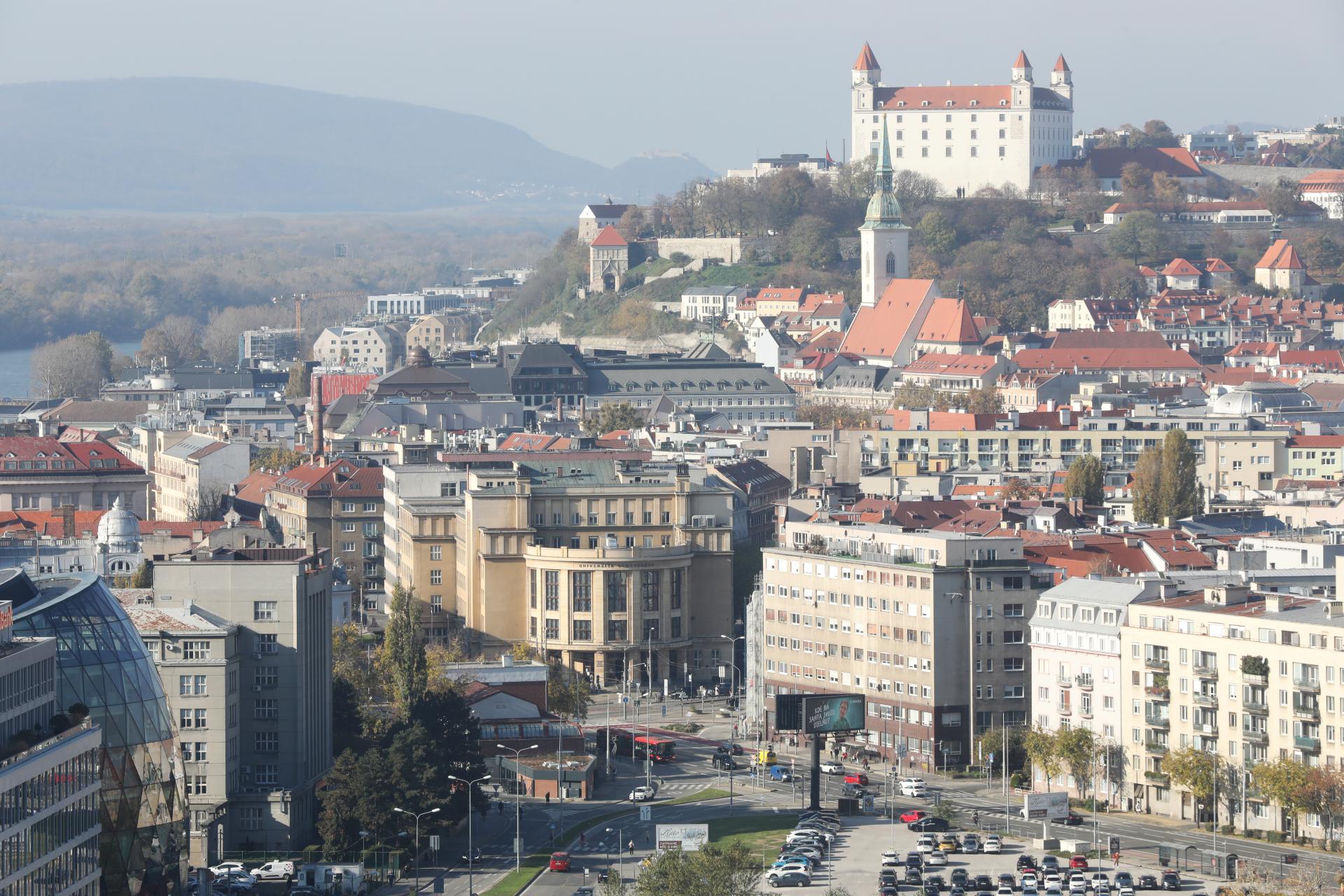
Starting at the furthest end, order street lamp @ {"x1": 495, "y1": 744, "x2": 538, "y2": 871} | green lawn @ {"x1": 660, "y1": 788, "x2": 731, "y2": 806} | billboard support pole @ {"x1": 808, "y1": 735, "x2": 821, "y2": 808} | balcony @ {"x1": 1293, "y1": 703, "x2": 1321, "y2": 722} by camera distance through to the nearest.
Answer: green lawn @ {"x1": 660, "y1": 788, "x2": 731, "y2": 806} → billboard support pole @ {"x1": 808, "y1": 735, "x2": 821, "y2": 808} → balcony @ {"x1": 1293, "y1": 703, "x2": 1321, "y2": 722} → street lamp @ {"x1": 495, "y1": 744, "x2": 538, "y2": 871}

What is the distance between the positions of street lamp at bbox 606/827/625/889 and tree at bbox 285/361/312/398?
109 metres

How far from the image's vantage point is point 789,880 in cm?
5447

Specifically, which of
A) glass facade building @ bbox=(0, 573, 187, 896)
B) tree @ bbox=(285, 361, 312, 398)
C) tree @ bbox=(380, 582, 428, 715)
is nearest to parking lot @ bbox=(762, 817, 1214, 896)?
tree @ bbox=(380, 582, 428, 715)

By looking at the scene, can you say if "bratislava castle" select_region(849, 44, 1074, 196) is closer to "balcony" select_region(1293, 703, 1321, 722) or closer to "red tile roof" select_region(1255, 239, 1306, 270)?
"red tile roof" select_region(1255, 239, 1306, 270)

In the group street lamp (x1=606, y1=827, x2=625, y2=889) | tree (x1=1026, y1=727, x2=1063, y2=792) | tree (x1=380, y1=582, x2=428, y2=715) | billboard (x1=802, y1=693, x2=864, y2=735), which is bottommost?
→ street lamp (x1=606, y1=827, x2=625, y2=889)

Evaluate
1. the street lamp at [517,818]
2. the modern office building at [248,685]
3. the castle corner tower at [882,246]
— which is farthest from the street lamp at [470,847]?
the castle corner tower at [882,246]

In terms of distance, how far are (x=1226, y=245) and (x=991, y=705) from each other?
12202cm

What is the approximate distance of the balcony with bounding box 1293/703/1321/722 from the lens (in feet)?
193

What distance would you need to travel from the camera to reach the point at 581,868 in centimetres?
5606

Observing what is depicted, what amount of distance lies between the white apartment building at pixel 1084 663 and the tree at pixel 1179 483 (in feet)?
85.3

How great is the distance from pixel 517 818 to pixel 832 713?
9736 millimetres

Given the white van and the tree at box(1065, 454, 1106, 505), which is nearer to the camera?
the white van

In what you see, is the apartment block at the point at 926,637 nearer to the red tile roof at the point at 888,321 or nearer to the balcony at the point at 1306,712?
the balcony at the point at 1306,712

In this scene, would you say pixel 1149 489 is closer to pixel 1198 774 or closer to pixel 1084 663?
pixel 1084 663
